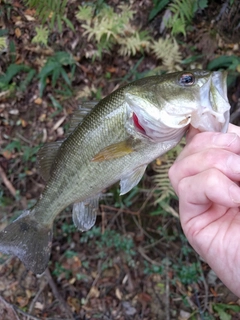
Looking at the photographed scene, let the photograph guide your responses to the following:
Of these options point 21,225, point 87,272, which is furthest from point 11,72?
point 87,272

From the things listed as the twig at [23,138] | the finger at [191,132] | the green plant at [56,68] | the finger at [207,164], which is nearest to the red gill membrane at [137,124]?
the finger at [191,132]

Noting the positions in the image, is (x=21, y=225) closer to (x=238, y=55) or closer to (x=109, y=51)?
(x=109, y=51)

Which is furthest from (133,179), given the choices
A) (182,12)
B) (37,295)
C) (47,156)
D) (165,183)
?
(182,12)

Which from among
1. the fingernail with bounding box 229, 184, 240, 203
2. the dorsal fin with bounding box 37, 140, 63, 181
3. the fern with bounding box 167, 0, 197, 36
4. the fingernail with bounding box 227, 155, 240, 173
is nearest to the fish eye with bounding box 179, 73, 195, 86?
the fingernail with bounding box 227, 155, 240, 173

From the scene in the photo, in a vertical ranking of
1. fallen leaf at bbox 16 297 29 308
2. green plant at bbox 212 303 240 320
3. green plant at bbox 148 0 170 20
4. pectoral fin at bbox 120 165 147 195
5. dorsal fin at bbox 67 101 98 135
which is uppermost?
green plant at bbox 148 0 170 20

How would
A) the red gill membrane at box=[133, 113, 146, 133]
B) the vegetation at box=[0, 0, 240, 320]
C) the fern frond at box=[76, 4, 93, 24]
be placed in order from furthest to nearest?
the fern frond at box=[76, 4, 93, 24] < the vegetation at box=[0, 0, 240, 320] < the red gill membrane at box=[133, 113, 146, 133]

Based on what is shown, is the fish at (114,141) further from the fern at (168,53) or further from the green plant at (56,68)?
the green plant at (56,68)

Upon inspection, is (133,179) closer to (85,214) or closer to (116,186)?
(85,214)

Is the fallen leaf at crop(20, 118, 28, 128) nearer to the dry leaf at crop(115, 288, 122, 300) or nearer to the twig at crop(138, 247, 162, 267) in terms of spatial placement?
the twig at crop(138, 247, 162, 267)
